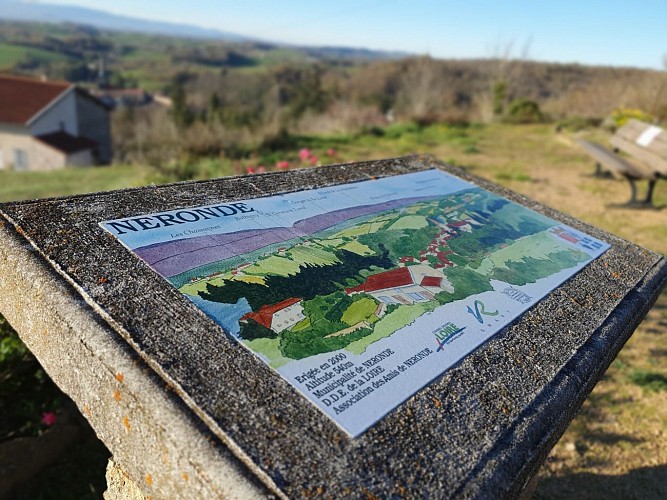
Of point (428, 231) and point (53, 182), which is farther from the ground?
point (428, 231)

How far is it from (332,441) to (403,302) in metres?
0.65

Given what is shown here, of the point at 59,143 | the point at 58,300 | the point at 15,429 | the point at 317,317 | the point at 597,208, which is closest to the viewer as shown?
the point at 58,300

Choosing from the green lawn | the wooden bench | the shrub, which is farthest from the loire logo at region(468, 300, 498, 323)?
the shrub

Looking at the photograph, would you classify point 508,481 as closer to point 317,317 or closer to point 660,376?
point 317,317

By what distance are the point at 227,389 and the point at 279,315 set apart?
0.31m

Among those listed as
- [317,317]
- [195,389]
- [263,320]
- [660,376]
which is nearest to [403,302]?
[317,317]

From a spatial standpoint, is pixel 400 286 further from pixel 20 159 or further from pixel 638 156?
pixel 20 159

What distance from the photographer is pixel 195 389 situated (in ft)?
3.53

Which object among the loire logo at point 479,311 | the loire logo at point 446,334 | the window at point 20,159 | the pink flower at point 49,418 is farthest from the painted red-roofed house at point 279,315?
the window at point 20,159

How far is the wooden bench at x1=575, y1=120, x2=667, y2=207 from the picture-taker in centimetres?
672

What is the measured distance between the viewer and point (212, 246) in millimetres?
1623

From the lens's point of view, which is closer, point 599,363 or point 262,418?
point 262,418

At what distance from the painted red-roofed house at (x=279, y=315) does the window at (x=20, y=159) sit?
2830 centimetres

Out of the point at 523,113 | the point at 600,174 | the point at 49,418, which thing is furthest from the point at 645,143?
the point at 49,418
